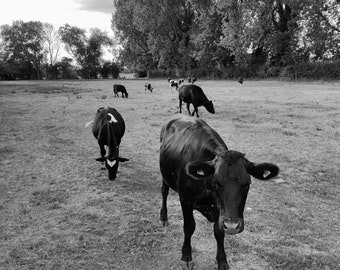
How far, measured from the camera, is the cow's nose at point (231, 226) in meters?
3.37

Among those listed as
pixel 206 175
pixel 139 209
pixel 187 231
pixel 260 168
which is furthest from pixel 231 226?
pixel 139 209

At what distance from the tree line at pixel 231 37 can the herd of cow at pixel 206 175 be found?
4238 cm

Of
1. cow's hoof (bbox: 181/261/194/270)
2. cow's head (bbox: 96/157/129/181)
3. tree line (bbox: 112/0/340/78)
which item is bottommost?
cow's hoof (bbox: 181/261/194/270)

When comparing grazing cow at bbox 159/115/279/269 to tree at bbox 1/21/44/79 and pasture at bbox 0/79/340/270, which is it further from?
tree at bbox 1/21/44/79

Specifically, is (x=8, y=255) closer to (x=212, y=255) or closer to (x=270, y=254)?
(x=212, y=255)

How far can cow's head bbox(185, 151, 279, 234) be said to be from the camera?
344 centimetres

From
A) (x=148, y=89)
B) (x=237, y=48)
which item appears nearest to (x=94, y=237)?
(x=148, y=89)

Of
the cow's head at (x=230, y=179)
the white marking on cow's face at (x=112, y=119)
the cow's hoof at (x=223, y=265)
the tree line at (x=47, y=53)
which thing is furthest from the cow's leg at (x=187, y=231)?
the tree line at (x=47, y=53)

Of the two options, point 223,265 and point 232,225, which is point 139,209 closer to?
point 223,265

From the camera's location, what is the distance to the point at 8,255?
482 centimetres

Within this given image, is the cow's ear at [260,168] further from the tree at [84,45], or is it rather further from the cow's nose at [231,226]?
the tree at [84,45]

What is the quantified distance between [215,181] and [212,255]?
1858 mm

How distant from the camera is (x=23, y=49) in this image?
78.1 metres

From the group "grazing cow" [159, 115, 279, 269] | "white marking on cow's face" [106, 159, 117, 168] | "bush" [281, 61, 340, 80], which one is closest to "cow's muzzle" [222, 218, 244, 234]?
"grazing cow" [159, 115, 279, 269]
